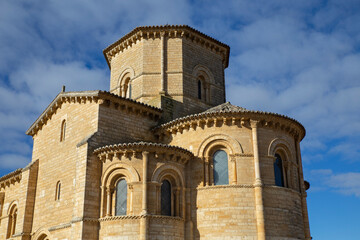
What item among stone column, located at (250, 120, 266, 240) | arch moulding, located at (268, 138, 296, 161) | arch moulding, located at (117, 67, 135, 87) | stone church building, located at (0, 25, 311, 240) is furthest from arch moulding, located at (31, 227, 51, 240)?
arch moulding, located at (268, 138, 296, 161)

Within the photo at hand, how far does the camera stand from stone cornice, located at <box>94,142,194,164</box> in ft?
52.2

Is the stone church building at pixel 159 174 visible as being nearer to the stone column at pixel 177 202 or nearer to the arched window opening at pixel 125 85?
the stone column at pixel 177 202

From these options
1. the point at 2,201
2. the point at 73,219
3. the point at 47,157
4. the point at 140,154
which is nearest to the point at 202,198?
the point at 140,154

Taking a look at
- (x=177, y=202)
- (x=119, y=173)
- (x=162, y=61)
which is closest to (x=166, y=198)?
(x=177, y=202)

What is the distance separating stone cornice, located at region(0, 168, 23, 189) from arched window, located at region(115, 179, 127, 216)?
936 centimetres

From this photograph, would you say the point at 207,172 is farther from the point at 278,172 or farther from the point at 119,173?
the point at 119,173

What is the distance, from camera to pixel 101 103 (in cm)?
1756

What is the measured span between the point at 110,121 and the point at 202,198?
17.4 feet

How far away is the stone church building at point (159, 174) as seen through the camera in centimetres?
1555

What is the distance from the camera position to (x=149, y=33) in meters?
22.2

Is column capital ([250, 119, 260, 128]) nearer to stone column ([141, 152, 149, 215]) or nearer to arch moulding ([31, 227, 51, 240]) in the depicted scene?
stone column ([141, 152, 149, 215])

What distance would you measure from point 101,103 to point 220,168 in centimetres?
590

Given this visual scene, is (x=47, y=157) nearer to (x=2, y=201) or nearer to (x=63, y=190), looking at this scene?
(x=63, y=190)

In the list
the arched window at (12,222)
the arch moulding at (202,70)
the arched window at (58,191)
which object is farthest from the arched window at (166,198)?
the arched window at (12,222)
